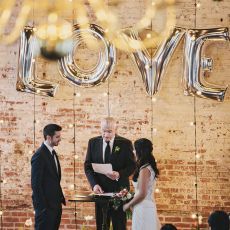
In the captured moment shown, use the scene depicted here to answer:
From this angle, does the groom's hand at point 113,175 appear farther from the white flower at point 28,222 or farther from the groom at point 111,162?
the white flower at point 28,222

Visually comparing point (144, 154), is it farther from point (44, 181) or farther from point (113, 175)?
point (44, 181)

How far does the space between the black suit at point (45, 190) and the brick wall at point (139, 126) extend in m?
1.41

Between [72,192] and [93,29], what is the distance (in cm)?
220

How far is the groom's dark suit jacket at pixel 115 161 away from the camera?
8.05m

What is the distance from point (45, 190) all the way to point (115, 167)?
98 cm

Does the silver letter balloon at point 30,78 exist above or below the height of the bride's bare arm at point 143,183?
above

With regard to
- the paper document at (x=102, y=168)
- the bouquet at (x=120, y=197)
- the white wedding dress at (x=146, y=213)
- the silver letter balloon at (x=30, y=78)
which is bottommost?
the white wedding dress at (x=146, y=213)

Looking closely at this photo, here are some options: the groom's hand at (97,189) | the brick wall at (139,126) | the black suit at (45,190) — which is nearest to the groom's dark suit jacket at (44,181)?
the black suit at (45,190)

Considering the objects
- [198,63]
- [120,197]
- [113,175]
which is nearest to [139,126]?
[198,63]

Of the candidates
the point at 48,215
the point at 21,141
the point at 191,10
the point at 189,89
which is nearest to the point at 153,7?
the point at 191,10

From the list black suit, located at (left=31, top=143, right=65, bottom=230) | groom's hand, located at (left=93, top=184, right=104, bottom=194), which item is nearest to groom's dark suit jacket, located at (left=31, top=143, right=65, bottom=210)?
black suit, located at (left=31, top=143, right=65, bottom=230)

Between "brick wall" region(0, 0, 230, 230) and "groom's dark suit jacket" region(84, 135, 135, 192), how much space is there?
0.77 meters

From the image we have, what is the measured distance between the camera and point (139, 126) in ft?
29.3

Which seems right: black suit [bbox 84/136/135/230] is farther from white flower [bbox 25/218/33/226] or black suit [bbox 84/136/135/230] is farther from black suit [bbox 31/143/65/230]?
white flower [bbox 25/218/33/226]
